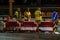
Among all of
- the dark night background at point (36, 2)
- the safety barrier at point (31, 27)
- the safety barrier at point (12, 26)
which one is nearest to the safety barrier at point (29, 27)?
the safety barrier at point (31, 27)

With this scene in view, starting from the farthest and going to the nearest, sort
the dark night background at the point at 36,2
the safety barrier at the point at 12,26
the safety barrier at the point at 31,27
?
the dark night background at the point at 36,2, the safety barrier at the point at 12,26, the safety barrier at the point at 31,27

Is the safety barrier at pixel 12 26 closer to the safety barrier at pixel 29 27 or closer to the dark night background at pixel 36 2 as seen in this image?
the safety barrier at pixel 29 27

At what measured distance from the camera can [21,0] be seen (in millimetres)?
47938

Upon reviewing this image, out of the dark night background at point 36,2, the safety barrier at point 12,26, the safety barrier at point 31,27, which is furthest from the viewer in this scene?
the dark night background at point 36,2

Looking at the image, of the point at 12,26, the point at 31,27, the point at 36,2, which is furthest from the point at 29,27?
the point at 36,2

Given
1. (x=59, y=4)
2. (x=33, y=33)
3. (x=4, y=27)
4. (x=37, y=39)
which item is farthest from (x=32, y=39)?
(x=59, y=4)

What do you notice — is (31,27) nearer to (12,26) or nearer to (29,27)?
(29,27)

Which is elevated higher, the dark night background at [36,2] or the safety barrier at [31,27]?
the safety barrier at [31,27]

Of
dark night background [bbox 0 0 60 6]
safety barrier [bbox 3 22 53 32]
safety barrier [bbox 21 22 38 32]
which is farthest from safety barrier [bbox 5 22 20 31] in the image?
dark night background [bbox 0 0 60 6]

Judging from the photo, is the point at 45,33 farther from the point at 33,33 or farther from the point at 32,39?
the point at 32,39

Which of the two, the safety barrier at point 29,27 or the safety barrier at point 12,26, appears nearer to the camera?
the safety barrier at point 29,27

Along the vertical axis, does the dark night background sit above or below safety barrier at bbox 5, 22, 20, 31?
below

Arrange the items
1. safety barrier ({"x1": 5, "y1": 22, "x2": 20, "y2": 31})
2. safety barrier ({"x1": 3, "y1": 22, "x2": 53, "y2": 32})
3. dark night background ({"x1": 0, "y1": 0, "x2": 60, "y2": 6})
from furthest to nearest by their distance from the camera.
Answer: dark night background ({"x1": 0, "y1": 0, "x2": 60, "y2": 6})
safety barrier ({"x1": 5, "y1": 22, "x2": 20, "y2": 31})
safety barrier ({"x1": 3, "y1": 22, "x2": 53, "y2": 32})

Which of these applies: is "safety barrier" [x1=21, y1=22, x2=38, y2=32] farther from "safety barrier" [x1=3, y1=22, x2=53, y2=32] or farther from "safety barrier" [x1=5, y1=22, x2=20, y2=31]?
"safety barrier" [x1=5, y1=22, x2=20, y2=31]
